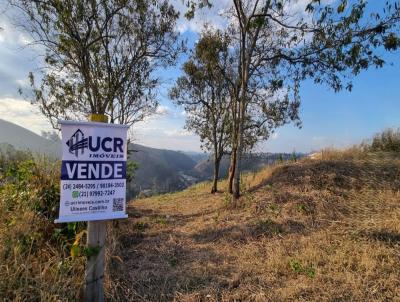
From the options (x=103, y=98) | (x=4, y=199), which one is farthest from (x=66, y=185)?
(x=103, y=98)

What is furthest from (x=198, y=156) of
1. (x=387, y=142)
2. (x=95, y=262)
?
(x=95, y=262)

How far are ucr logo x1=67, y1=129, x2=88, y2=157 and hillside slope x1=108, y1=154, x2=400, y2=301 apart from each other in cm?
186

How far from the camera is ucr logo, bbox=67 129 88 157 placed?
Answer: 2832mm

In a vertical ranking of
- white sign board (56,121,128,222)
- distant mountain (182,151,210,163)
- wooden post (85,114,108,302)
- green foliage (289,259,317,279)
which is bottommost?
green foliage (289,259,317,279)

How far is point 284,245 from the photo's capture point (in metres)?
5.30

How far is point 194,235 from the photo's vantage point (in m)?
6.46

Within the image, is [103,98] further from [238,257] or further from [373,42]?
[373,42]

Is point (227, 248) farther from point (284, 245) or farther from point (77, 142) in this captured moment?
point (77, 142)

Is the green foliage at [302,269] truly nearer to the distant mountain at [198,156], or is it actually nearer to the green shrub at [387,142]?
the green shrub at [387,142]

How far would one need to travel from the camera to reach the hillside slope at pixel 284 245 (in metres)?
3.85

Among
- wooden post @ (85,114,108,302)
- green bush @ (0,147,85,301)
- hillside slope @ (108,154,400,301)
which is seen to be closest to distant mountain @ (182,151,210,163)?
hillside slope @ (108,154,400,301)

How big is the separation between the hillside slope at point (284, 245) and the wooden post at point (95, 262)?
0.58m

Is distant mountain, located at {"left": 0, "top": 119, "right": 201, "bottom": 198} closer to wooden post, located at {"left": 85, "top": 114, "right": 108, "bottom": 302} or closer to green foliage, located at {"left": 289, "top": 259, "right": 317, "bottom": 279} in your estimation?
wooden post, located at {"left": 85, "top": 114, "right": 108, "bottom": 302}

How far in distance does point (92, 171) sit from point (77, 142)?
0.29m
